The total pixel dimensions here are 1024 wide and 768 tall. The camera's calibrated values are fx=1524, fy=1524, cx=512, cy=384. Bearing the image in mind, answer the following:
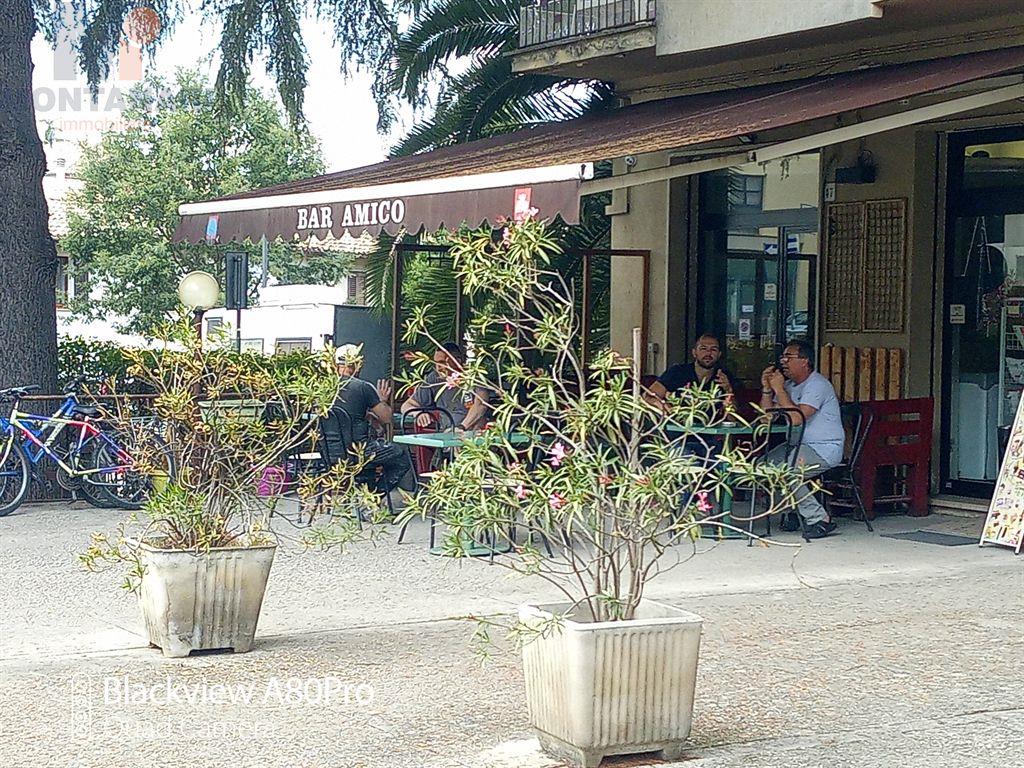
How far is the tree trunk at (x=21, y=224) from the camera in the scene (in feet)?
42.2

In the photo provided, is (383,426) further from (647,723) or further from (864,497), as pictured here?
(647,723)

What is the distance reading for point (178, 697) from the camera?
6027mm

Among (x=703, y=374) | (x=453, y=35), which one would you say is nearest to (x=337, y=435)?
(x=703, y=374)

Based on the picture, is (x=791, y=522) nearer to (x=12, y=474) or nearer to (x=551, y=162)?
(x=551, y=162)

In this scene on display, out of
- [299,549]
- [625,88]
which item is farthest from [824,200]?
[299,549]

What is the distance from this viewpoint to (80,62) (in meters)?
14.2

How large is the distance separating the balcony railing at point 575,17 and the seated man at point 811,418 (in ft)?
11.1

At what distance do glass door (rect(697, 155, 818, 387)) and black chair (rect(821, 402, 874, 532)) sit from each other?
1.77 meters

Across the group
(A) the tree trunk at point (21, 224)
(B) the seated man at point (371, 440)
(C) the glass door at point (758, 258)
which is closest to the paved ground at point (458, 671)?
(B) the seated man at point (371, 440)

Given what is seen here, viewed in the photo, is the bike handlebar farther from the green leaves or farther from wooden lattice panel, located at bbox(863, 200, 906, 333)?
the green leaves

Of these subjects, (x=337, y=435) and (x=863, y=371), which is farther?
(x=863, y=371)

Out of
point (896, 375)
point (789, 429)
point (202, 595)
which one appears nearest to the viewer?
point (202, 595)

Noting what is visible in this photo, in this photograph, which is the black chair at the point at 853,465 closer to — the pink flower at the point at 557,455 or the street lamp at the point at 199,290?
the pink flower at the point at 557,455

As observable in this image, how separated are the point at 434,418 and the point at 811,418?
298 centimetres
